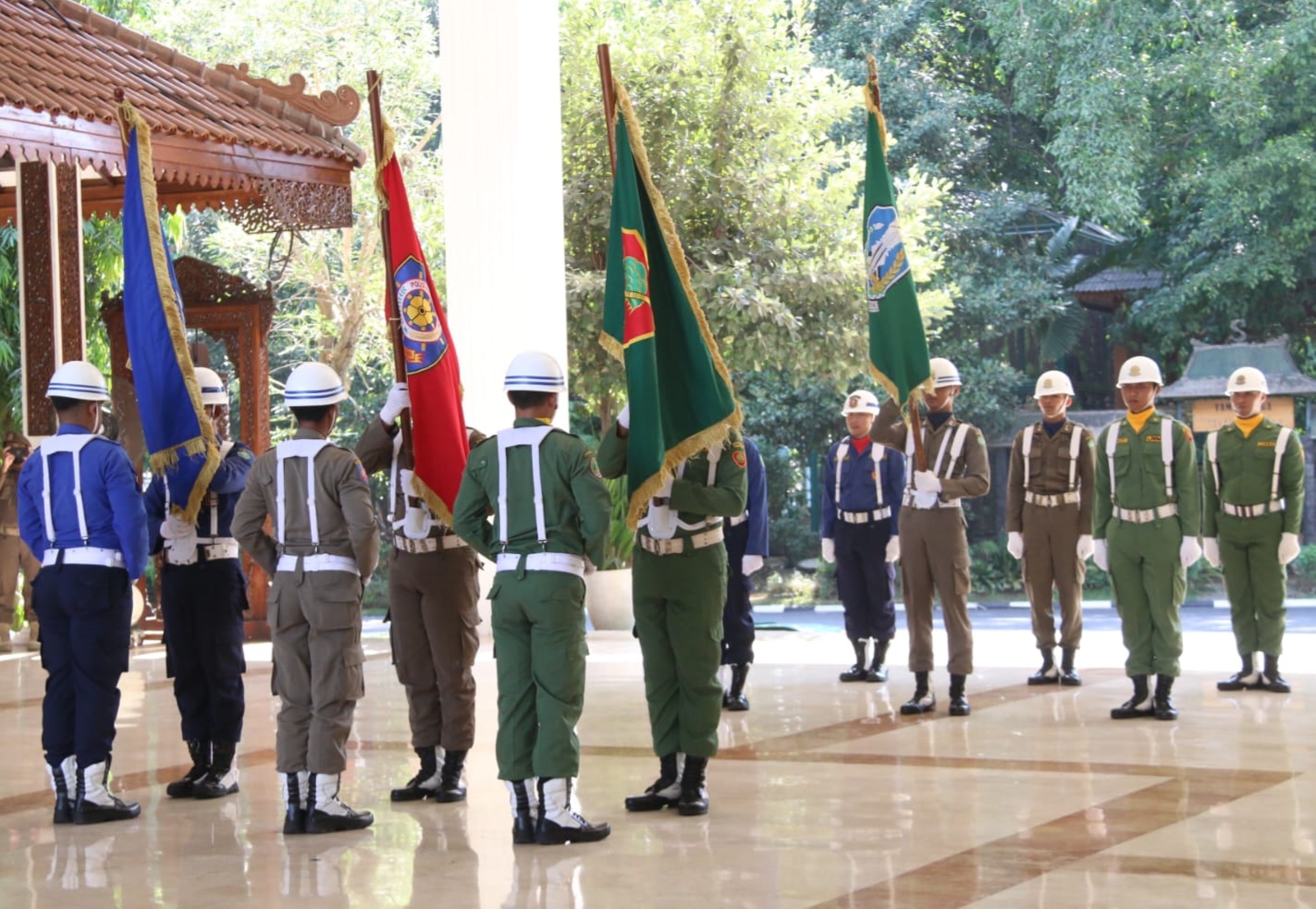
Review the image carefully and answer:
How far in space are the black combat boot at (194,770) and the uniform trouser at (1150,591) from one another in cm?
448

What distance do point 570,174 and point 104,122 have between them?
352 inches

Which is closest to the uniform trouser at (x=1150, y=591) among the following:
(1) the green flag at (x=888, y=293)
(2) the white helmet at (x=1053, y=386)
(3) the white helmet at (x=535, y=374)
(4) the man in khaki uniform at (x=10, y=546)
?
(2) the white helmet at (x=1053, y=386)

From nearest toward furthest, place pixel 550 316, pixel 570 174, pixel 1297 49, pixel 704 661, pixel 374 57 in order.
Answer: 1. pixel 704 661
2. pixel 550 316
3. pixel 570 174
4. pixel 1297 49
5. pixel 374 57

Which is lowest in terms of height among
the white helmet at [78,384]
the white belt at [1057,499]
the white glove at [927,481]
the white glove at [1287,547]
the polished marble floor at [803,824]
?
the polished marble floor at [803,824]

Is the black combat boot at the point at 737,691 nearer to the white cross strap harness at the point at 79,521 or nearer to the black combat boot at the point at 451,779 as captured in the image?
the black combat boot at the point at 451,779

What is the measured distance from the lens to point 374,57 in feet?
69.5

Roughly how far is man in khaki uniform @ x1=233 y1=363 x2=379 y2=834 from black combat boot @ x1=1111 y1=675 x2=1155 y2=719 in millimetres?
4062

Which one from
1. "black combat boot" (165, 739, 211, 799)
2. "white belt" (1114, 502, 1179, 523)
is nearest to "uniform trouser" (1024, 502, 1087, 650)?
"white belt" (1114, 502, 1179, 523)

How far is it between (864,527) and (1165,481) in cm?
206

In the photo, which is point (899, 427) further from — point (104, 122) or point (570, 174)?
point (570, 174)

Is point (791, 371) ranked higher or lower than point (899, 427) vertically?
higher

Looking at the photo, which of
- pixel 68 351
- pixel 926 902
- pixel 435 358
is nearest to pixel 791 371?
pixel 68 351

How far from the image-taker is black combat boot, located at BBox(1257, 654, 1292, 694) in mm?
9398

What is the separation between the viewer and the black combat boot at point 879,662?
1029 cm
